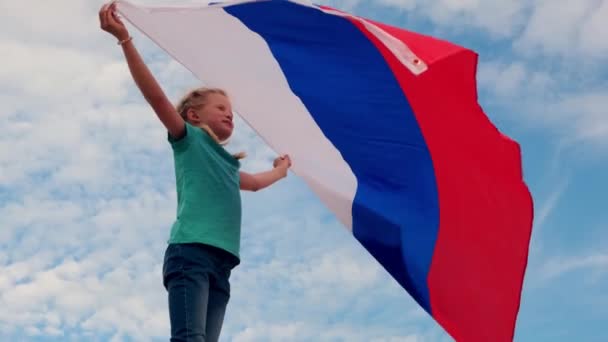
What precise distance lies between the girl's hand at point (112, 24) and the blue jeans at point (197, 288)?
99 cm

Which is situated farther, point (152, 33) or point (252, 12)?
point (252, 12)

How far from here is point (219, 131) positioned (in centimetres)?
406

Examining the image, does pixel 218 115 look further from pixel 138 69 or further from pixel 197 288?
pixel 197 288

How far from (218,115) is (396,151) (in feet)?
4.65

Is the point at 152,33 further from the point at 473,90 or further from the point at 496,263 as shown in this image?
the point at 496,263

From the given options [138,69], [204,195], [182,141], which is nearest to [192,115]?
[182,141]

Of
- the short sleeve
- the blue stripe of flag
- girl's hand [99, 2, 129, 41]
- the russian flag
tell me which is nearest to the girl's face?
the short sleeve

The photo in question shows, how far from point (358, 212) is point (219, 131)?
1.33 metres

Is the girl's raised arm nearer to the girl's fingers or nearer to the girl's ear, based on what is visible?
the girl's fingers

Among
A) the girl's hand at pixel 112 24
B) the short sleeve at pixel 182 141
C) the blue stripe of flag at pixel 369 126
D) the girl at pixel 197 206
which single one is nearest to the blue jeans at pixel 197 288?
the girl at pixel 197 206

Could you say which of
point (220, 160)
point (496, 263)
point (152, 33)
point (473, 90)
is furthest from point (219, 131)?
point (496, 263)

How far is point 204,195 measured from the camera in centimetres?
372

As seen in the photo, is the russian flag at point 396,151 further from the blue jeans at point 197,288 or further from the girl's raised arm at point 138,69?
the blue jeans at point 197,288

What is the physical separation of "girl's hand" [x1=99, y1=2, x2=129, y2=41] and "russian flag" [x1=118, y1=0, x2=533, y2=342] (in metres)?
1.29
